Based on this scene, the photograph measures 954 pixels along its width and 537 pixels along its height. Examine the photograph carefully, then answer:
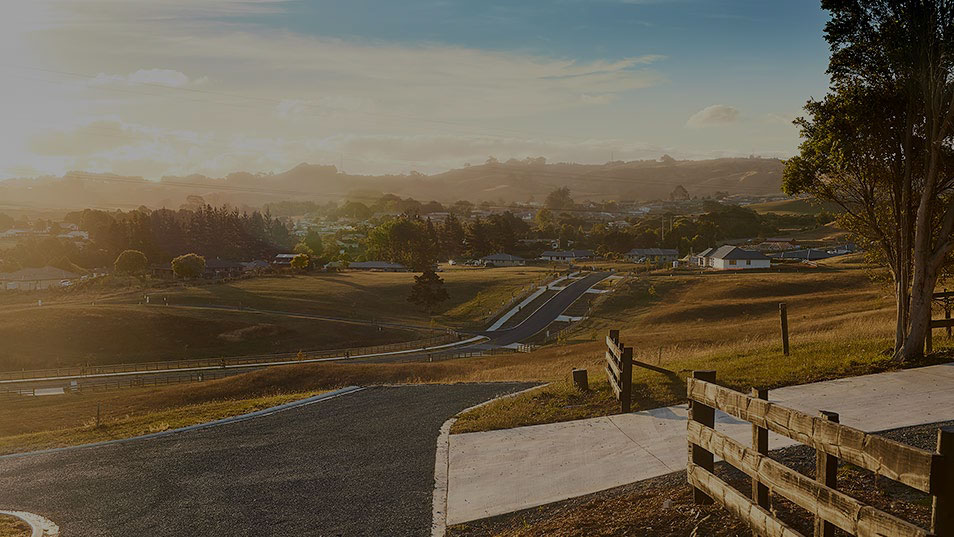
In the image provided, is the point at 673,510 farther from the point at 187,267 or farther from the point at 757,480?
the point at 187,267

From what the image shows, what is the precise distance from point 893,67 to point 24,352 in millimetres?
74996

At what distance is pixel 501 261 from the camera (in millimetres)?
148750

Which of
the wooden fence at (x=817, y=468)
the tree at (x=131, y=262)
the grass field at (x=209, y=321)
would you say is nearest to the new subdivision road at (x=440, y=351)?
the grass field at (x=209, y=321)

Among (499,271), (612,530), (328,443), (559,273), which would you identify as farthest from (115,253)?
(612,530)

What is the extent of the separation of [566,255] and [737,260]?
50.4m

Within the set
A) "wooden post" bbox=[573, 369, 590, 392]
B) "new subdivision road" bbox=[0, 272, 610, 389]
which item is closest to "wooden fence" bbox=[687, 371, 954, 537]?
"wooden post" bbox=[573, 369, 590, 392]

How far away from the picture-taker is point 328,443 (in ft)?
55.3

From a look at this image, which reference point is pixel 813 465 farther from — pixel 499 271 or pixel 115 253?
pixel 115 253

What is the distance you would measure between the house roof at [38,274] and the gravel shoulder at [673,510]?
137m

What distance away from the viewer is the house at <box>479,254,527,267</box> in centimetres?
14750

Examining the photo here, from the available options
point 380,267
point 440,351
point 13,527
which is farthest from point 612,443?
point 380,267

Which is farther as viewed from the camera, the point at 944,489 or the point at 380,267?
the point at 380,267

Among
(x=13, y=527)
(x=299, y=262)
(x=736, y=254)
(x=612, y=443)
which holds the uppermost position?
(x=612, y=443)

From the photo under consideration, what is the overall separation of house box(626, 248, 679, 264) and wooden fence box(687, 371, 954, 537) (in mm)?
136331
